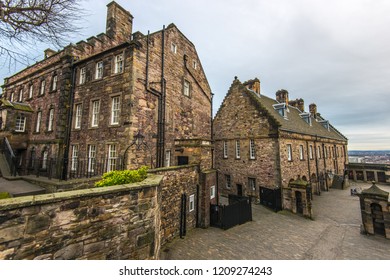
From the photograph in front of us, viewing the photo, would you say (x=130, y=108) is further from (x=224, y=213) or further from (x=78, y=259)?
(x=224, y=213)

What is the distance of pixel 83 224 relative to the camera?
12.8 ft

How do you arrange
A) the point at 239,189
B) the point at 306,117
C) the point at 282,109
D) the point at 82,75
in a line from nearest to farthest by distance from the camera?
the point at 82,75, the point at 239,189, the point at 282,109, the point at 306,117

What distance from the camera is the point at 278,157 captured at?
52.0 feet

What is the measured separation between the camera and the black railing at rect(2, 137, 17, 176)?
45.8ft

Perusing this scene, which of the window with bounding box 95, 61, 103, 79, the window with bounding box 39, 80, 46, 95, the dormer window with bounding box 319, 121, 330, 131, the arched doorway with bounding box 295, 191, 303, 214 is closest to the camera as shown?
the window with bounding box 95, 61, 103, 79

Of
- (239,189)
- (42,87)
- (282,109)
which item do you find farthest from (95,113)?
(282,109)

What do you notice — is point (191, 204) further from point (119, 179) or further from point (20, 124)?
point (20, 124)

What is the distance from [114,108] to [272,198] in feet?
49.5

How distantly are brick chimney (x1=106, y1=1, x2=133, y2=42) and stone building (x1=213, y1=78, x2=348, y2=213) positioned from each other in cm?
1234

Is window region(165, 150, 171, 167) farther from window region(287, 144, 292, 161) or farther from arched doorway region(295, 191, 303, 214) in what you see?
window region(287, 144, 292, 161)

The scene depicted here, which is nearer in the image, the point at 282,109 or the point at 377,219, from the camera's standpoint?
the point at 377,219

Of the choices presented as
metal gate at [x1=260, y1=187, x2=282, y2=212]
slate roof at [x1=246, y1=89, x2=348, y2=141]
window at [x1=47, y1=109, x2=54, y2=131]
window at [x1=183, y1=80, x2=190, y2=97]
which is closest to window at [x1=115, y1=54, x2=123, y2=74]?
window at [x1=183, y1=80, x2=190, y2=97]

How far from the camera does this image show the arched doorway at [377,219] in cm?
1087

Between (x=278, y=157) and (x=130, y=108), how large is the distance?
43.7 ft
